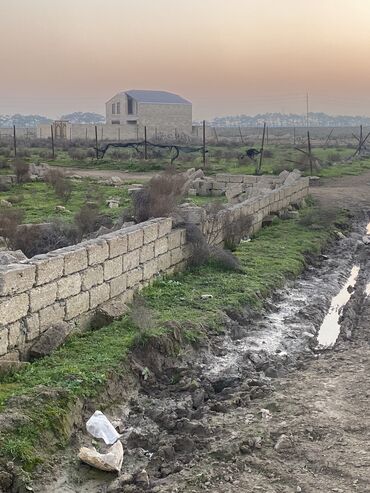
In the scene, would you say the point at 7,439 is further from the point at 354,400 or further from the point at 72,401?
the point at 354,400

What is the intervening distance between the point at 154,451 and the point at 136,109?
259 ft

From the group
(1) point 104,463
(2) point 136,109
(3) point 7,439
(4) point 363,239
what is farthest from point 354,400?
(2) point 136,109

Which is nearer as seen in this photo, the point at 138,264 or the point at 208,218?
the point at 138,264


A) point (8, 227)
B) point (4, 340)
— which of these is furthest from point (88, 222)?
point (4, 340)

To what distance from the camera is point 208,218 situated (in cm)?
1330

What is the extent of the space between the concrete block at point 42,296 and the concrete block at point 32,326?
10 cm

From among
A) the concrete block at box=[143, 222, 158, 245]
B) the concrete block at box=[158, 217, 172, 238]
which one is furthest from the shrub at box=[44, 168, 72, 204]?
the concrete block at box=[143, 222, 158, 245]

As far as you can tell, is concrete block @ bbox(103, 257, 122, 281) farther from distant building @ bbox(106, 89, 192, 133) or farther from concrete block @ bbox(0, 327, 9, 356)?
distant building @ bbox(106, 89, 192, 133)

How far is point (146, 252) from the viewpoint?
10.7m

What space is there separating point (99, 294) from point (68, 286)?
0.85 metres

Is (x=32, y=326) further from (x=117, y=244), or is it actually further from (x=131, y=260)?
(x=131, y=260)

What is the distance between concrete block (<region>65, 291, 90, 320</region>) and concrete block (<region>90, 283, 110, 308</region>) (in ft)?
0.38

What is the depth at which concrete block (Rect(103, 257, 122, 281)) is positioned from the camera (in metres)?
9.31

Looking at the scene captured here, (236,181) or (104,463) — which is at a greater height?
(236,181)
